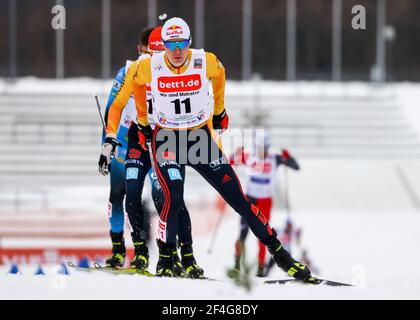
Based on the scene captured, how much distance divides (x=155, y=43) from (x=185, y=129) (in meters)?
1.05

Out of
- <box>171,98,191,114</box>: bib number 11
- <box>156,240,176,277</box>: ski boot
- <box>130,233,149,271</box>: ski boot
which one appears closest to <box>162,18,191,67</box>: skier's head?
<box>171,98,191,114</box>: bib number 11

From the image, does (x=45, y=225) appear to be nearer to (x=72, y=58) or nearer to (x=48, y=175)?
(x=48, y=175)

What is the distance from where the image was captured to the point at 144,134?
27.0ft

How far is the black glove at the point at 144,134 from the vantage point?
8180mm

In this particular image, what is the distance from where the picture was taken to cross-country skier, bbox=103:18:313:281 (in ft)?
A: 25.3

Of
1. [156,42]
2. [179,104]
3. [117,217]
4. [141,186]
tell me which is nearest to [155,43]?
[156,42]

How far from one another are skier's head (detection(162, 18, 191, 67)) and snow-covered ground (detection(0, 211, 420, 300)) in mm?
1749

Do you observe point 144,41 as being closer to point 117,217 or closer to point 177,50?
point 177,50

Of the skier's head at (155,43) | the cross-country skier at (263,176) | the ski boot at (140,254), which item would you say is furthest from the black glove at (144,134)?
the cross-country skier at (263,176)

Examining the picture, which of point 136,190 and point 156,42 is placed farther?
point 136,190

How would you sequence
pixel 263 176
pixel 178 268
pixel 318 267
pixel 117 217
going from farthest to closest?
1. pixel 318 267
2. pixel 263 176
3. pixel 117 217
4. pixel 178 268

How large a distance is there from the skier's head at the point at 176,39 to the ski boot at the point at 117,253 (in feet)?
7.44
